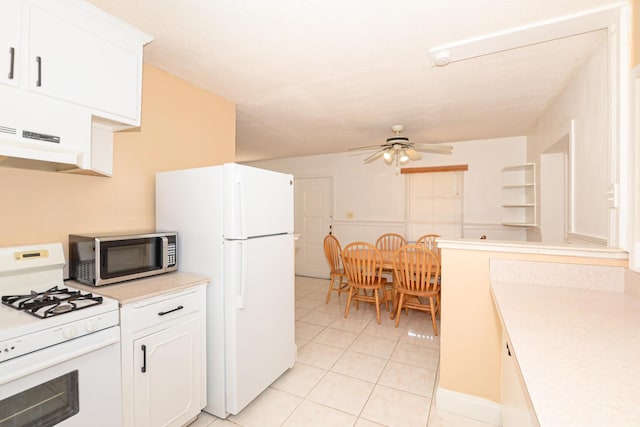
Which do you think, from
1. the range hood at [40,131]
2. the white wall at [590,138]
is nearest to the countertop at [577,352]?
the white wall at [590,138]

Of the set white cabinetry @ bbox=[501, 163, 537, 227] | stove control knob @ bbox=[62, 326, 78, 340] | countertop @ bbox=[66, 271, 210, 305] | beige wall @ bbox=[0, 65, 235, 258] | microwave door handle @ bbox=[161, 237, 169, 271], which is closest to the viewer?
stove control knob @ bbox=[62, 326, 78, 340]

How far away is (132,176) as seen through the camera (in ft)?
6.65

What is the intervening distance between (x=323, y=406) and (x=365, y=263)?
1.71m

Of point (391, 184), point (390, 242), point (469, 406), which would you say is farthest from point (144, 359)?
point (391, 184)

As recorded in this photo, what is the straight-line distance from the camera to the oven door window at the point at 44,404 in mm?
1087

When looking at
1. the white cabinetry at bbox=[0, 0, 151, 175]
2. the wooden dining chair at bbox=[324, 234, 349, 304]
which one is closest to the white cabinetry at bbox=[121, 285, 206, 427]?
the white cabinetry at bbox=[0, 0, 151, 175]

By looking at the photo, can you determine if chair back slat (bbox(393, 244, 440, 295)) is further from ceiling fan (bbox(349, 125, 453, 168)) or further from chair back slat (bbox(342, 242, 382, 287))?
ceiling fan (bbox(349, 125, 453, 168))

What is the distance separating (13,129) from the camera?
1258 millimetres

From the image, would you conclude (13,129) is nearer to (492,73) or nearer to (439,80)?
Result: (439,80)

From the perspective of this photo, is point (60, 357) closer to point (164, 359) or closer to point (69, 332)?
point (69, 332)

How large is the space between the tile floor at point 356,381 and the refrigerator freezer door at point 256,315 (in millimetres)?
163

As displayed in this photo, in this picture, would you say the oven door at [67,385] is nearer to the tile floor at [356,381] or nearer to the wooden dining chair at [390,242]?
the tile floor at [356,381]

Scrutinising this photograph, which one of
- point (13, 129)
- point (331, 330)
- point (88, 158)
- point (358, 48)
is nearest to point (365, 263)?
point (331, 330)

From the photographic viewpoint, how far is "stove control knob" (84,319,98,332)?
1.25m
